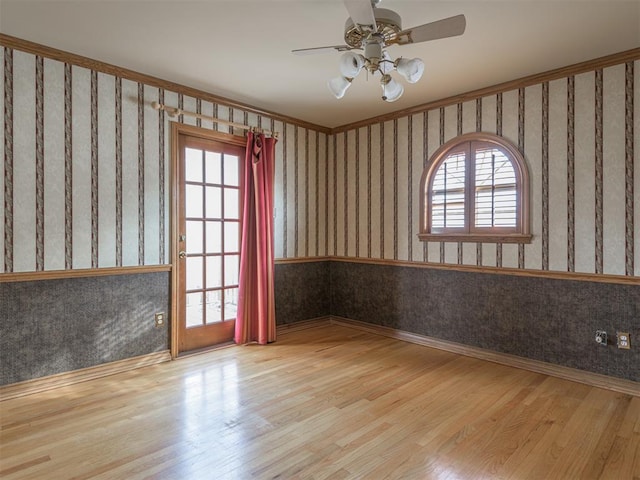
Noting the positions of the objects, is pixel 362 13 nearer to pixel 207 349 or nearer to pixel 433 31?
pixel 433 31

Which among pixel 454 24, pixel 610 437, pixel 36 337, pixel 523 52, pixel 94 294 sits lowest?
pixel 610 437

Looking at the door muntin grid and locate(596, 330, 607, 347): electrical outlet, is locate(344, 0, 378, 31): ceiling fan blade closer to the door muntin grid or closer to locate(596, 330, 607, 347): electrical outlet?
the door muntin grid

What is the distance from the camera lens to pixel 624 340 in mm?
2998

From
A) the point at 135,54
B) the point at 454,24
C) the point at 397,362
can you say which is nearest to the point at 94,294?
the point at 135,54

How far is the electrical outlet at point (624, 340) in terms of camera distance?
2.99m

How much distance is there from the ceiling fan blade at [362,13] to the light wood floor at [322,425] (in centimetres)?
221

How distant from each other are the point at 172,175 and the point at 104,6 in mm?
1498

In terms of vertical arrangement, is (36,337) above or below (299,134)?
below

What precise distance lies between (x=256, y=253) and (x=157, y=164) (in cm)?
129

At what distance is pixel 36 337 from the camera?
294cm

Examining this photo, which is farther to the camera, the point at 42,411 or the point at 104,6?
the point at 42,411

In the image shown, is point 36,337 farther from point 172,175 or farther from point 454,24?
point 454,24

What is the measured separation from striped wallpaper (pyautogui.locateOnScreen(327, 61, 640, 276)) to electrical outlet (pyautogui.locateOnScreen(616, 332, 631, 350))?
45 centimetres

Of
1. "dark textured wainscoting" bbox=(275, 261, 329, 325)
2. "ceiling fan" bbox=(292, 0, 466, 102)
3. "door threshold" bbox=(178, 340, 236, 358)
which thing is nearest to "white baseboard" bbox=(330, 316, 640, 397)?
"dark textured wainscoting" bbox=(275, 261, 329, 325)
